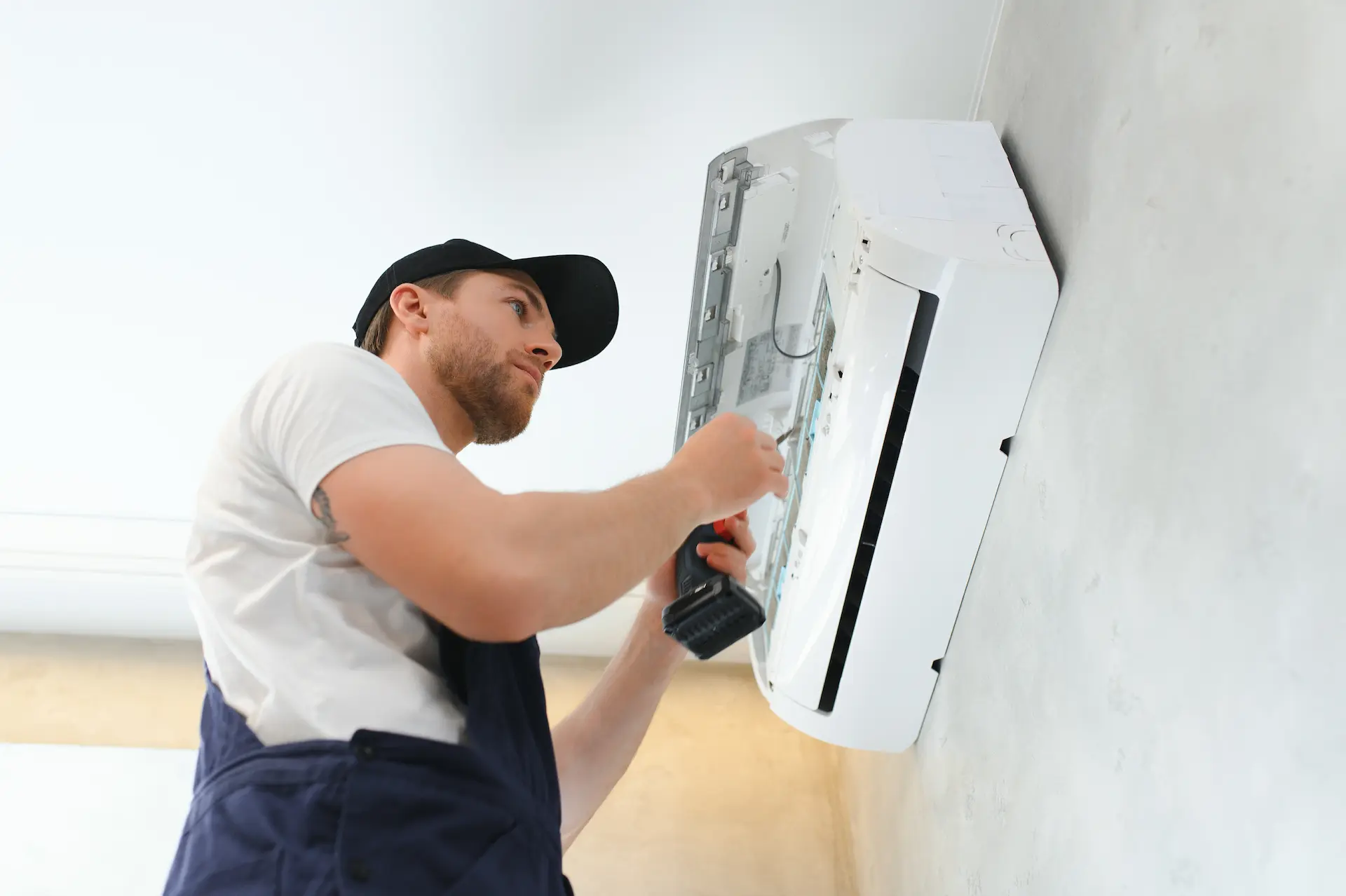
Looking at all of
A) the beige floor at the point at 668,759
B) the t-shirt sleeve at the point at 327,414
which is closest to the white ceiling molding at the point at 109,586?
the beige floor at the point at 668,759

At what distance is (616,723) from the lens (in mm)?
1218

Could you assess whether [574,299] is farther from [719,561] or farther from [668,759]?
[668,759]

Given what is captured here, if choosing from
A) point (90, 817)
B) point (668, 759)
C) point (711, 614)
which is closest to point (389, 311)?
point (711, 614)

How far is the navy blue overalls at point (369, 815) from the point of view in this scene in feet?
2.77

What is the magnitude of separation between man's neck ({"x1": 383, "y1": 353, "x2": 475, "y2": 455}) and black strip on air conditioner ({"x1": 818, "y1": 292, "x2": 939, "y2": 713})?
501mm

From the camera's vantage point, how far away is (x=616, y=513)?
837 millimetres

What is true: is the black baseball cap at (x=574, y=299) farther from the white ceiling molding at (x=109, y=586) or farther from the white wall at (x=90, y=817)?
the white wall at (x=90, y=817)

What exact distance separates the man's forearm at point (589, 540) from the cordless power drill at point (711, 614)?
0.21m

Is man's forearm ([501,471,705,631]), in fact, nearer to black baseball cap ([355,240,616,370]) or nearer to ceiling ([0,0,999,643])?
black baseball cap ([355,240,616,370])

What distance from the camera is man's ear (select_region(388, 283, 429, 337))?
3.72ft

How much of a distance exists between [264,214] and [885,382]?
1.14 m

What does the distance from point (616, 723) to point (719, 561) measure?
9.8 inches

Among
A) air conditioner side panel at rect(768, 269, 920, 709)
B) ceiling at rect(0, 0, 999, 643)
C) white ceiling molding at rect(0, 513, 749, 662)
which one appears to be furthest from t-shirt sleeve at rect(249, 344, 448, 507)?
white ceiling molding at rect(0, 513, 749, 662)

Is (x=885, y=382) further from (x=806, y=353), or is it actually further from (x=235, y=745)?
(x=235, y=745)
